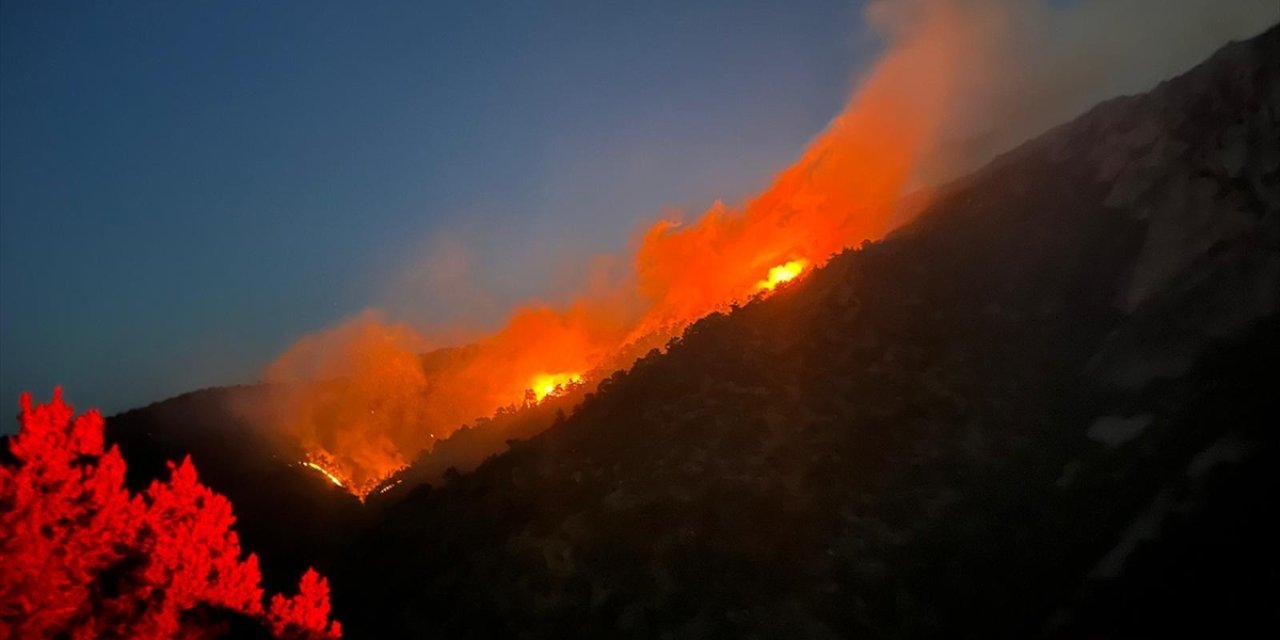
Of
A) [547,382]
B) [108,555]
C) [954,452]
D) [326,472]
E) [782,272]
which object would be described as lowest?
[954,452]

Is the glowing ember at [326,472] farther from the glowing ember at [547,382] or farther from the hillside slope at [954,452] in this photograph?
the glowing ember at [547,382]

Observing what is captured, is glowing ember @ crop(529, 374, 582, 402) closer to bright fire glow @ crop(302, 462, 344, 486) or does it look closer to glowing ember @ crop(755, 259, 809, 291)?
bright fire glow @ crop(302, 462, 344, 486)

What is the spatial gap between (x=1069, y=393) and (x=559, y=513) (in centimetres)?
2183

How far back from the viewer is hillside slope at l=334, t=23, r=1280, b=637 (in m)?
25.1

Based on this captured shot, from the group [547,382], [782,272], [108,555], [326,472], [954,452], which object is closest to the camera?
[108,555]

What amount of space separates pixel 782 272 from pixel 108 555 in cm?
4011

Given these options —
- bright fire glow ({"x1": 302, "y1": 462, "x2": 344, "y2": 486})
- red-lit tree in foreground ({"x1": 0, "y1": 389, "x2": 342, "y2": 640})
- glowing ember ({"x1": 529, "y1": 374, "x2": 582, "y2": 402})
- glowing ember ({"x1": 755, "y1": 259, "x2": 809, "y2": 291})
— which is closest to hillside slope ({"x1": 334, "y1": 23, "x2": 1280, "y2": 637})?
red-lit tree in foreground ({"x1": 0, "y1": 389, "x2": 342, "y2": 640})

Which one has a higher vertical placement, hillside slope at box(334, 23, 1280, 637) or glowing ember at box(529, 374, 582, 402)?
glowing ember at box(529, 374, 582, 402)

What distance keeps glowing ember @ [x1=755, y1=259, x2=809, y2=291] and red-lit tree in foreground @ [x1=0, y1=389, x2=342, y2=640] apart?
1367 inches

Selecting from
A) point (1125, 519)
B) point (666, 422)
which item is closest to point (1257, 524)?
point (1125, 519)

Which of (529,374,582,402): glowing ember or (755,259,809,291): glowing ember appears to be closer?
(755,259,809,291): glowing ember

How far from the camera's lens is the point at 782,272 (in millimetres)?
53875

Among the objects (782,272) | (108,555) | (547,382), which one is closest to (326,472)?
(547,382)

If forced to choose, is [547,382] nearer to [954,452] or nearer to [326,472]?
[326,472]
